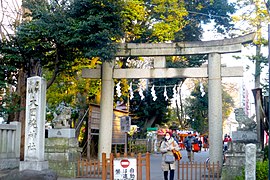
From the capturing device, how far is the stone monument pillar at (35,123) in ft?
39.8

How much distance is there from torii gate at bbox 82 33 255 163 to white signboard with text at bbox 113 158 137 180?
620cm

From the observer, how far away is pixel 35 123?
1234 centimetres

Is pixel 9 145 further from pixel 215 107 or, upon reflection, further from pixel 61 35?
pixel 215 107

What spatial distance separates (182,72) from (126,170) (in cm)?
726

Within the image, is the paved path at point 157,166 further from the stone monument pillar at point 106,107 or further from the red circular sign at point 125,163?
the red circular sign at point 125,163

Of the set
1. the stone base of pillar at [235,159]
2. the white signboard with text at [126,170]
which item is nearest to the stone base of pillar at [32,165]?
the white signboard with text at [126,170]

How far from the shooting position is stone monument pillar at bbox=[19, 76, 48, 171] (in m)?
12.1

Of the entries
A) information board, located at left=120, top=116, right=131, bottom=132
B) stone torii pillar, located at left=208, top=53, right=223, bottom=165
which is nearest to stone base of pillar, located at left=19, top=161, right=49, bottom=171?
stone torii pillar, located at left=208, top=53, right=223, bottom=165

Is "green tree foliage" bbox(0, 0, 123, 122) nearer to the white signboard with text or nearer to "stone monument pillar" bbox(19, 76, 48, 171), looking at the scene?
"stone monument pillar" bbox(19, 76, 48, 171)

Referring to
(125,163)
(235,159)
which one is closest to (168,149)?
(235,159)

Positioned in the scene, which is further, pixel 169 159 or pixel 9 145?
pixel 9 145

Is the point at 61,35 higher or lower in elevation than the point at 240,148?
higher

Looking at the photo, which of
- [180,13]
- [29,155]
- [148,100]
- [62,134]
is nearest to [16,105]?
[62,134]

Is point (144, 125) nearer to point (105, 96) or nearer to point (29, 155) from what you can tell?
point (105, 96)
